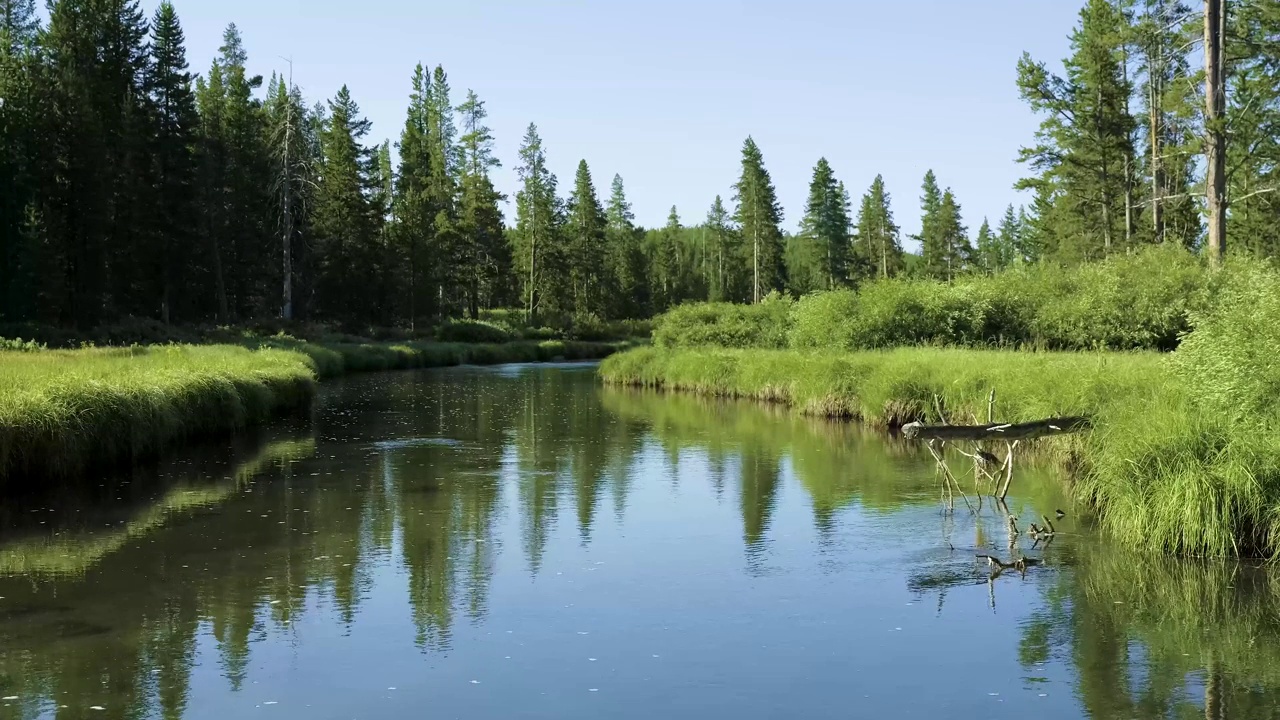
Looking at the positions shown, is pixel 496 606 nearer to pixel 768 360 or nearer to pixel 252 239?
pixel 768 360

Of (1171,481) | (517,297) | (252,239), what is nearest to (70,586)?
(1171,481)

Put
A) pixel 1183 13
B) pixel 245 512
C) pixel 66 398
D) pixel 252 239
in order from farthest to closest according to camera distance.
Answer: pixel 252 239 → pixel 1183 13 → pixel 66 398 → pixel 245 512

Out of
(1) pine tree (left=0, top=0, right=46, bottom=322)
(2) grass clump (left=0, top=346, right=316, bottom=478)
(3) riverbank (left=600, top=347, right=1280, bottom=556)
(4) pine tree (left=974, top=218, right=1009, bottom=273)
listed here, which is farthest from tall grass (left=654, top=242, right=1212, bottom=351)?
(4) pine tree (left=974, top=218, right=1009, bottom=273)

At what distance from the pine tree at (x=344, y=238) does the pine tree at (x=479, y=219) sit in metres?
10.1

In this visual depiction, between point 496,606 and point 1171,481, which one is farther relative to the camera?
point 1171,481

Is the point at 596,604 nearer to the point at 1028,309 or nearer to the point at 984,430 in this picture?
the point at 984,430

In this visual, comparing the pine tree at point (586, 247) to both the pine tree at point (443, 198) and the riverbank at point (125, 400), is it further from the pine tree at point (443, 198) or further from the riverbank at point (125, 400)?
the riverbank at point (125, 400)

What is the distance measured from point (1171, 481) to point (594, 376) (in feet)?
123

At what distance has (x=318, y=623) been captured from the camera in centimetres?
1033

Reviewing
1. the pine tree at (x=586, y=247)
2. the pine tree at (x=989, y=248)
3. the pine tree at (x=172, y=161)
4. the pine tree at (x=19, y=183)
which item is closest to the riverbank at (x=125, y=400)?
the pine tree at (x=19, y=183)

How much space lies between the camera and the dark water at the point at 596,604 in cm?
842

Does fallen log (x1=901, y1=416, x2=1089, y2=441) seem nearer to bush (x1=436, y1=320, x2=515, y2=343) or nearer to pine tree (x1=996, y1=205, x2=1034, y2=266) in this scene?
bush (x1=436, y1=320, x2=515, y2=343)

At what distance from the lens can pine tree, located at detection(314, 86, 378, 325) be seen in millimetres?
62312

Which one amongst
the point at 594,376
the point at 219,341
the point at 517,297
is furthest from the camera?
the point at 517,297
